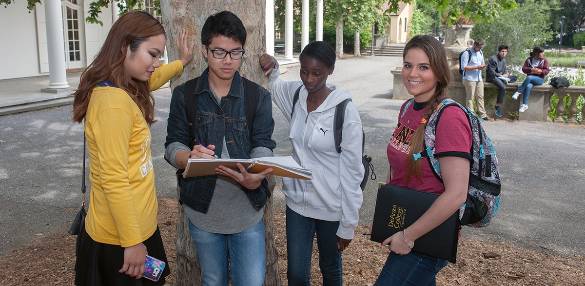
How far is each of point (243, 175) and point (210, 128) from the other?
0.31 metres

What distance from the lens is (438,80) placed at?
7.70 ft

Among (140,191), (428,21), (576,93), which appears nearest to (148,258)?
Answer: (140,191)

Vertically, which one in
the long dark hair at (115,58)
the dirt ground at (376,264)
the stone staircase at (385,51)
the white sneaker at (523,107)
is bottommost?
the dirt ground at (376,264)

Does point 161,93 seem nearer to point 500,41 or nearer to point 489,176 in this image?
point 500,41

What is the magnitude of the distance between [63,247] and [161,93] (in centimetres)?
1131

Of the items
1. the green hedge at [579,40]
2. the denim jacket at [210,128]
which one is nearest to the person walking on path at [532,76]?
the denim jacket at [210,128]

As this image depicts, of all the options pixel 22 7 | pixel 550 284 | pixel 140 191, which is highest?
pixel 22 7

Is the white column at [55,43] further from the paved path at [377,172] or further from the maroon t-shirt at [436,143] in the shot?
the maroon t-shirt at [436,143]

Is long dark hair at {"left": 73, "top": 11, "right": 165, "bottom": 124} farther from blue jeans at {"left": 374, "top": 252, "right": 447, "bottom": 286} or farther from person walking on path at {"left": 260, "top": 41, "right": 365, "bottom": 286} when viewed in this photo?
blue jeans at {"left": 374, "top": 252, "right": 447, "bottom": 286}

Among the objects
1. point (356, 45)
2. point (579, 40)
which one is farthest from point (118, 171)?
point (579, 40)

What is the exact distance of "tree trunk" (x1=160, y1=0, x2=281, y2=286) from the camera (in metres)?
3.08

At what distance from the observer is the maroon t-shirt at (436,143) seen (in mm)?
2129

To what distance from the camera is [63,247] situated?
15.1ft

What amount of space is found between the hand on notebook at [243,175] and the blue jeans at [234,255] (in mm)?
315
